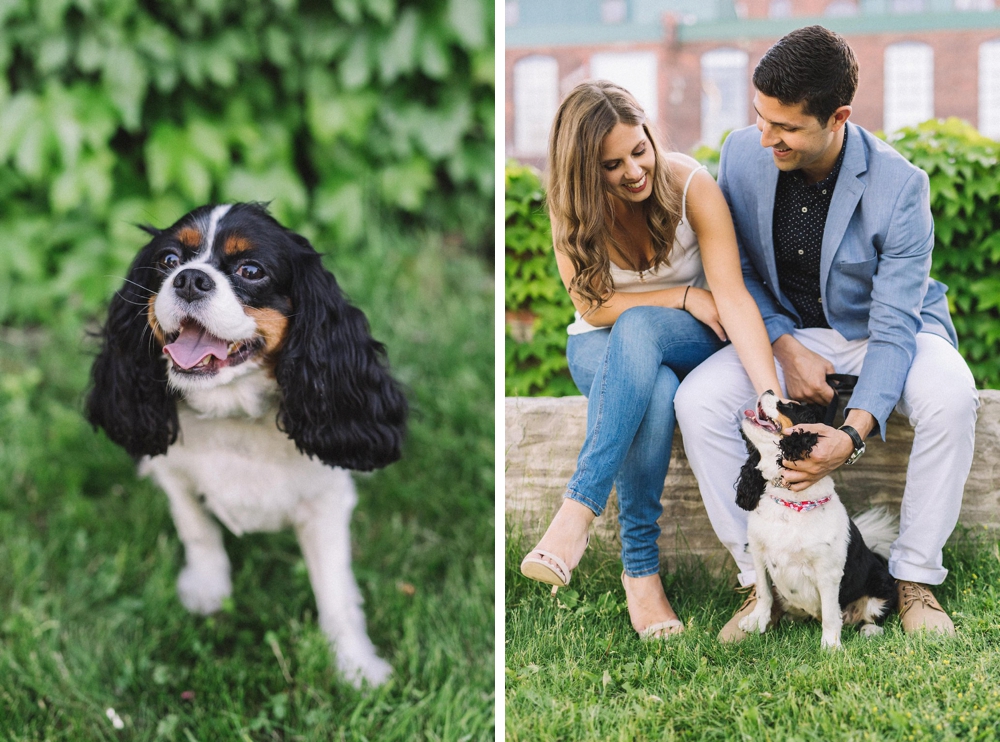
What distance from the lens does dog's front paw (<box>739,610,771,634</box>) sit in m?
2.08

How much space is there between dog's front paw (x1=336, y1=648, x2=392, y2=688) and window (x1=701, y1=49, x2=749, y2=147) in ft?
9.03

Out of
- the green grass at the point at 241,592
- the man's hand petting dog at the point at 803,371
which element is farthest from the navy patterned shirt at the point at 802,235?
the green grass at the point at 241,592

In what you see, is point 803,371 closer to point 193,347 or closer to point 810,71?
point 810,71

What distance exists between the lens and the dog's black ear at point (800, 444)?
1934mm

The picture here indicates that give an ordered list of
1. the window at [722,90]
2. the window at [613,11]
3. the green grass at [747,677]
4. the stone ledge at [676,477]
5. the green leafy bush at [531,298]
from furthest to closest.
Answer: the window at [722,90]
the window at [613,11]
the green leafy bush at [531,298]
the stone ledge at [676,477]
the green grass at [747,677]

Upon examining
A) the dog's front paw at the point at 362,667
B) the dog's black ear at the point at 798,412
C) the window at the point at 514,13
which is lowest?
the dog's front paw at the point at 362,667

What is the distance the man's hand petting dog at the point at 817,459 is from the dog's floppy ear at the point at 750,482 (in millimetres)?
60

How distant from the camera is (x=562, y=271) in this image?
93.1 inches

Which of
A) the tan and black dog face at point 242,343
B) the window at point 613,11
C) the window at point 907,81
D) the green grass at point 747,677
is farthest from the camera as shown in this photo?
the window at point 907,81

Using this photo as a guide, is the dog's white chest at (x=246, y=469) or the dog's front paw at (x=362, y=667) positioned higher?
the dog's white chest at (x=246, y=469)

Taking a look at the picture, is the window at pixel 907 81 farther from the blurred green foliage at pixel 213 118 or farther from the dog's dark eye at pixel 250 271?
the dog's dark eye at pixel 250 271

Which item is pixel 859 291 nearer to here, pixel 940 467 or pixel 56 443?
pixel 940 467

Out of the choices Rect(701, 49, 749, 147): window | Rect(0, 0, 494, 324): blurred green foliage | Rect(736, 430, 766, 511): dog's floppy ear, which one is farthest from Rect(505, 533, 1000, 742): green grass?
Rect(0, 0, 494, 324): blurred green foliage

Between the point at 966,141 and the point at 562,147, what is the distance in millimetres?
1476
